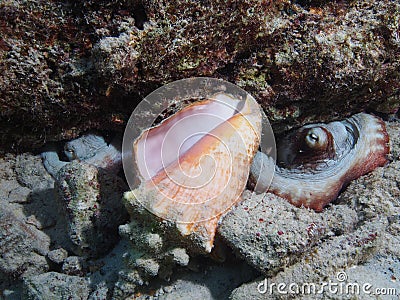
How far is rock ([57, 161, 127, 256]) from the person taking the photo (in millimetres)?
2291

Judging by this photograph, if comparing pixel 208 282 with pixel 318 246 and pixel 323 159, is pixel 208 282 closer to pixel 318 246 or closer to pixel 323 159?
pixel 318 246

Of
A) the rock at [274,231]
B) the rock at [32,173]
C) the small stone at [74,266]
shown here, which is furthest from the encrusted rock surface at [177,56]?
the small stone at [74,266]

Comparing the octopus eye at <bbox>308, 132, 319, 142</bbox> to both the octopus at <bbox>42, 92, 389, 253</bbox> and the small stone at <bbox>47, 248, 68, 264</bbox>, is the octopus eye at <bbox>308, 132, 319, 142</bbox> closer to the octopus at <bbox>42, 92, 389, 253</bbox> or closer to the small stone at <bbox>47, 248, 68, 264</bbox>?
the octopus at <bbox>42, 92, 389, 253</bbox>

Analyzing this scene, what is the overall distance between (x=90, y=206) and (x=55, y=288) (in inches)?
22.0

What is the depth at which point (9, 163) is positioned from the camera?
8.66 feet

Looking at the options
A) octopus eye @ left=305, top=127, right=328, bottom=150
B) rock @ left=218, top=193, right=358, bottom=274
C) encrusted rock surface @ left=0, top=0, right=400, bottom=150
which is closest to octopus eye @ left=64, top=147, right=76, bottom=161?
encrusted rock surface @ left=0, top=0, right=400, bottom=150

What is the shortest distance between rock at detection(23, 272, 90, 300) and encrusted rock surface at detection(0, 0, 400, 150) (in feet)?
3.23

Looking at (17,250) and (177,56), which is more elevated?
(177,56)

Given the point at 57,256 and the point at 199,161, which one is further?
the point at 57,256

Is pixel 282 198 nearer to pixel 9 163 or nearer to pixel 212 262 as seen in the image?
pixel 212 262

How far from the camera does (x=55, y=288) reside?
2.19 m

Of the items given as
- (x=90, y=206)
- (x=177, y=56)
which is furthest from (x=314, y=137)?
(x=90, y=206)

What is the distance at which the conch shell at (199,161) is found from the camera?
1.91 metres

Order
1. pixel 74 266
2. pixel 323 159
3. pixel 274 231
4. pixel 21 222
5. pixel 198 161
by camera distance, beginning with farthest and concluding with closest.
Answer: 1. pixel 323 159
2. pixel 21 222
3. pixel 74 266
4. pixel 198 161
5. pixel 274 231
